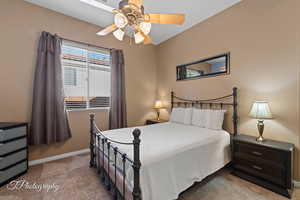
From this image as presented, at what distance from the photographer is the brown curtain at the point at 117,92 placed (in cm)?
344

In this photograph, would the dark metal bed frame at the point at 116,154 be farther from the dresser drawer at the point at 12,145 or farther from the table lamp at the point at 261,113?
the dresser drawer at the point at 12,145

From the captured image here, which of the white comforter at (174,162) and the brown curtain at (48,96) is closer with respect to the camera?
the white comforter at (174,162)

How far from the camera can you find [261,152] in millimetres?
1909

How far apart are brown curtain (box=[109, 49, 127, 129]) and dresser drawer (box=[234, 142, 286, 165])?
260 centimetres

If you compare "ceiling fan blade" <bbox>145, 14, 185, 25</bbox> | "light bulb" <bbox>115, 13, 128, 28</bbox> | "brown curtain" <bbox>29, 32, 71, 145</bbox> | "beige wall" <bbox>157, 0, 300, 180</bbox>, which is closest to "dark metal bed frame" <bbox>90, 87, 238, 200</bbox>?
"beige wall" <bbox>157, 0, 300, 180</bbox>

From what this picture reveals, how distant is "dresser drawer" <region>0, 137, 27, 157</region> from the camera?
1936 mm

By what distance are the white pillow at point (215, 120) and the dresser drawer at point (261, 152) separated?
1.35ft

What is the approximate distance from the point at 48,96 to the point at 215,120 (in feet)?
10.8

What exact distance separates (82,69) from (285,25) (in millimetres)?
3857

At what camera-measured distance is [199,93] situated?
3.19 metres

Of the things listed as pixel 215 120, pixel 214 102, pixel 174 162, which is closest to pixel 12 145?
pixel 174 162

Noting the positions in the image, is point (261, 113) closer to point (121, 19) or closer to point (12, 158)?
point (121, 19)

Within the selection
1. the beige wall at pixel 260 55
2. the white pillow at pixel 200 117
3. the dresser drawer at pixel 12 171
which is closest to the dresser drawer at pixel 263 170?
the beige wall at pixel 260 55

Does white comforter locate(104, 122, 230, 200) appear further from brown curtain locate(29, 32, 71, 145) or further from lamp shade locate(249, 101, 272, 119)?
brown curtain locate(29, 32, 71, 145)
